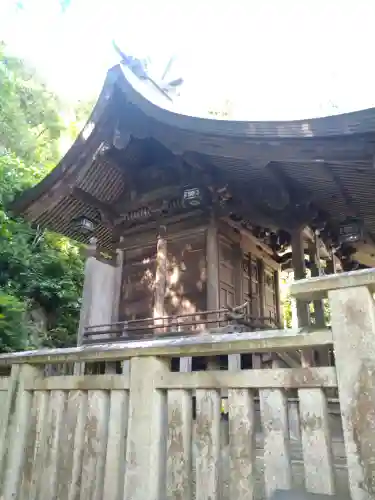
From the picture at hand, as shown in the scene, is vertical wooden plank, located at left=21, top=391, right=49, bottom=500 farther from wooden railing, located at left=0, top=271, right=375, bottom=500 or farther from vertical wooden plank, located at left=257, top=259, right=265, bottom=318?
vertical wooden plank, located at left=257, top=259, right=265, bottom=318

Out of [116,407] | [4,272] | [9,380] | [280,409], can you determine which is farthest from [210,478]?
[4,272]

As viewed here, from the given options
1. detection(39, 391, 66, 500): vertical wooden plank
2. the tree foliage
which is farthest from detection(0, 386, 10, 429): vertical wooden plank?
the tree foliage

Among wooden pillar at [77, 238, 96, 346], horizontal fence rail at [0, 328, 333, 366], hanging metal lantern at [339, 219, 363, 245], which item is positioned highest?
hanging metal lantern at [339, 219, 363, 245]

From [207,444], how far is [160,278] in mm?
5330

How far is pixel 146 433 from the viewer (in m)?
2.33

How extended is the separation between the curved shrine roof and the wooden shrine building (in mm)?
21

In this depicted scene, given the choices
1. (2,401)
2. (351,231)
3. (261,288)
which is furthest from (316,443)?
(261,288)

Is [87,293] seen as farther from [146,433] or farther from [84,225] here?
[146,433]

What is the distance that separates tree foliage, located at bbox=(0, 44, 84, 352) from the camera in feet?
33.3

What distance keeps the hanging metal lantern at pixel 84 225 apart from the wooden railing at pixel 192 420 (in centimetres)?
547

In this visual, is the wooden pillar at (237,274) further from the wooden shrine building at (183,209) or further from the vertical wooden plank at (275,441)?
the vertical wooden plank at (275,441)

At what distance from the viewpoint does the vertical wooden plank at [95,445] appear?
2482mm

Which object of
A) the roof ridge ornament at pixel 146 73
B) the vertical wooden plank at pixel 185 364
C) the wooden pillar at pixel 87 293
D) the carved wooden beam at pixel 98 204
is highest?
the roof ridge ornament at pixel 146 73

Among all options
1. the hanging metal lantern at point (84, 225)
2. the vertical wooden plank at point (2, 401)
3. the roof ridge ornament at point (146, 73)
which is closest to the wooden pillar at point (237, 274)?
the hanging metal lantern at point (84, 225)
